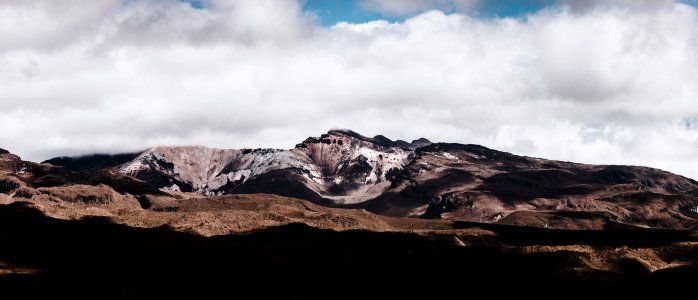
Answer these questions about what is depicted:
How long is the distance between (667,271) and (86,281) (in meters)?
145

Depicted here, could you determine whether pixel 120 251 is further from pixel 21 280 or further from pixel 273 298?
pixel 273 298

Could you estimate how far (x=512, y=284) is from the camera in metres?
200

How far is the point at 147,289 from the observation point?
145 metres

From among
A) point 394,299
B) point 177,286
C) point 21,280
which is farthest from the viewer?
point 394,299

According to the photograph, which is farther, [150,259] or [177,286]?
[150,259]

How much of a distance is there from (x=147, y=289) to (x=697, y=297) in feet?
406

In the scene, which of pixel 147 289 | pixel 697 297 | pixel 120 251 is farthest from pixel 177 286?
pixel 697 297

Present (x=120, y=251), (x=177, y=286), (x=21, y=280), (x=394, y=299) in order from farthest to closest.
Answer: (x=120, y=251), (x=394, y=299), (x=177, y=286), (x=21, y=280)

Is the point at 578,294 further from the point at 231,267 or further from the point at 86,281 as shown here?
the point at 86,281

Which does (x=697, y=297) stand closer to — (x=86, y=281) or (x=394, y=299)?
(x=394, y=299)

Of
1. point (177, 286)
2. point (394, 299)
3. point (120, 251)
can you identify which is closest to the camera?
point (177, 286)

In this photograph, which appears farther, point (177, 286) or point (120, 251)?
point (120, 251)

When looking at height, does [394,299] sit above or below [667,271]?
below

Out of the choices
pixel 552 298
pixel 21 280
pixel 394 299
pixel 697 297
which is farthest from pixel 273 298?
pixel 697 297
